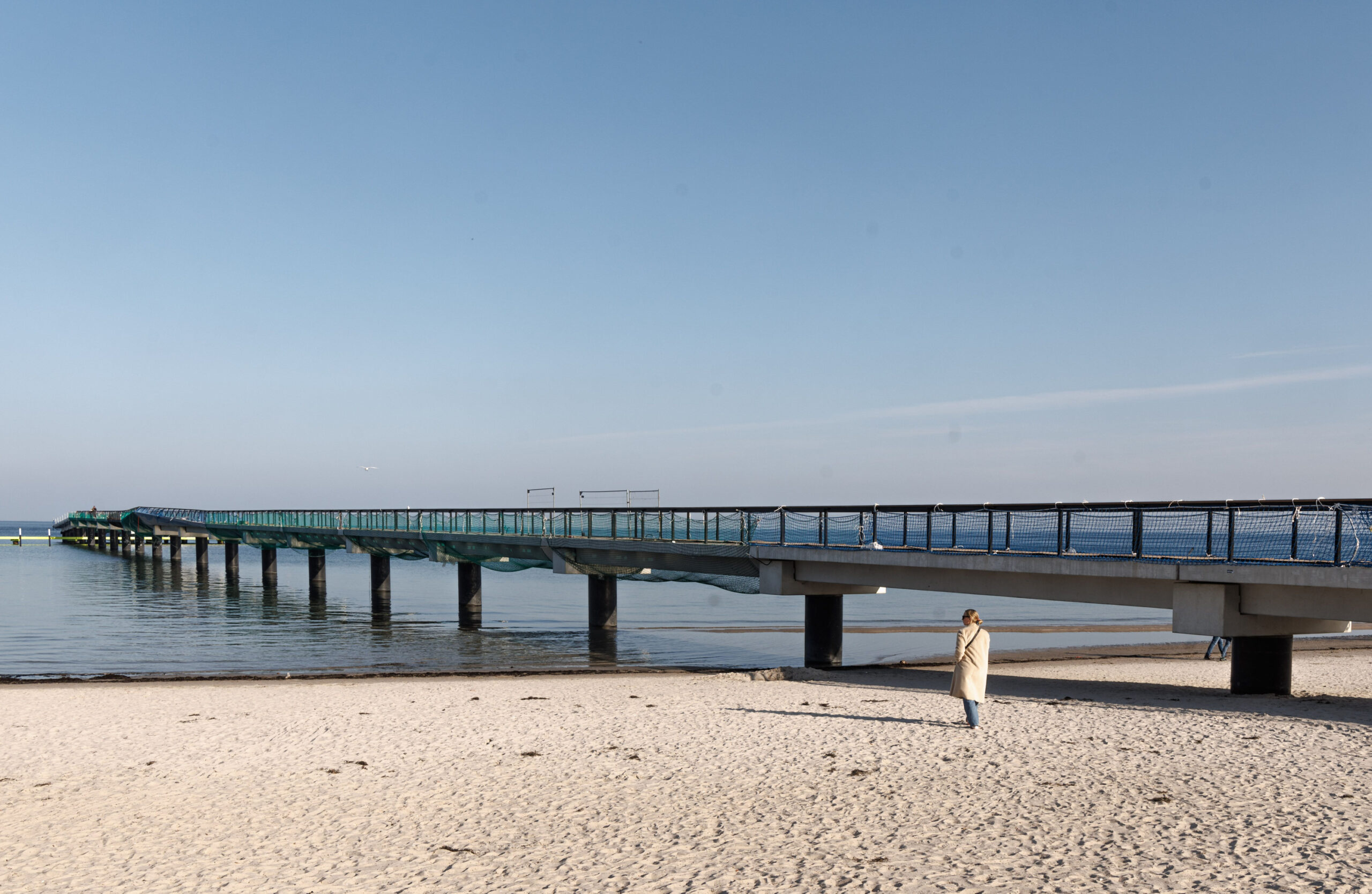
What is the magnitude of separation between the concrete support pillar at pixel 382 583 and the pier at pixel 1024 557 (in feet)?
44.8

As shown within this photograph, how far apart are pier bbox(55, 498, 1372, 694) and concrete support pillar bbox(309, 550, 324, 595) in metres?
25.7

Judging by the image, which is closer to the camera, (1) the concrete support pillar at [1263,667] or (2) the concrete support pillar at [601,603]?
(1) the concrete support pillar at [1263,667]

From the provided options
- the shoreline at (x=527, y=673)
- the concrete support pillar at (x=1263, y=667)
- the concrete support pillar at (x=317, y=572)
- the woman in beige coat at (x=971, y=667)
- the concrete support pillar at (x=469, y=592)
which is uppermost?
the woman in beige coat at (x=971, y=667)

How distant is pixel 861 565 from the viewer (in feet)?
75.9

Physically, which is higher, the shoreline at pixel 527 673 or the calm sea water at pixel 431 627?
the shoreline at pixel 527 673

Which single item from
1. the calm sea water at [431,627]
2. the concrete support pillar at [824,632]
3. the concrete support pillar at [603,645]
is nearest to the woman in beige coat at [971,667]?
the concrete support pillar at [824,632]

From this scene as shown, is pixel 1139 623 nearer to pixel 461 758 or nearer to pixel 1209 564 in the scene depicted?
pixel 1209 564

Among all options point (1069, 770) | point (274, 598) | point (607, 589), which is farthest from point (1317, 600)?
point (274, 598)

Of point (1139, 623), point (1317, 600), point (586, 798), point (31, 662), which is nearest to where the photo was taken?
point (586, 798)

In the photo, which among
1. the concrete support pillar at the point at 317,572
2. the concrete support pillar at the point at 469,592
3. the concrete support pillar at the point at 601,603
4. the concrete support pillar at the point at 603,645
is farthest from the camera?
the concrete support pillar at the point at 317,572

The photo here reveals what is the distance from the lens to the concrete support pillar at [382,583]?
1953 inches

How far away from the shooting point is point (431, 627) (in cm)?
4119

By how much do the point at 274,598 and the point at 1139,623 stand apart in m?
46.1

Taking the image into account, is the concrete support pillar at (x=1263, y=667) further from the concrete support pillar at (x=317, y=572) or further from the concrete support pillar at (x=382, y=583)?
the concrete support pillar at (x=317, y=572)
